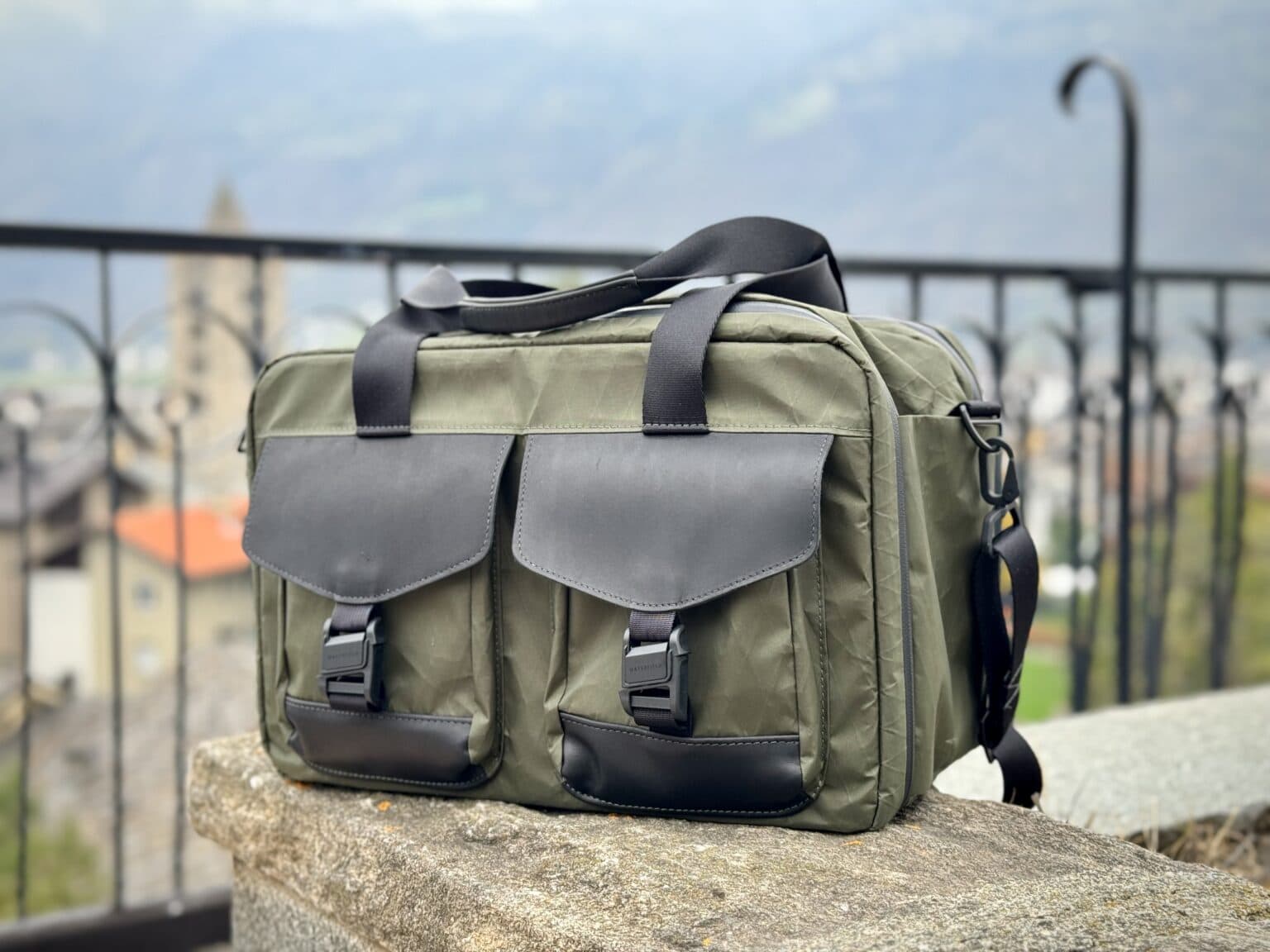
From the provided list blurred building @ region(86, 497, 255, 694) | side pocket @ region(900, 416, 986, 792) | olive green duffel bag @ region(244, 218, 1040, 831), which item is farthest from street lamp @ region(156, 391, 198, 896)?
blurred building @ region(86, 497, 255, 694)

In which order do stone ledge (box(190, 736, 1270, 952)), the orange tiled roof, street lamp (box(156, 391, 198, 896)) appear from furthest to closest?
the orange tiled roof → street lamp (box(156, 391, 198, 896)) → stone ledge (box(190, 736, 1270, 952))

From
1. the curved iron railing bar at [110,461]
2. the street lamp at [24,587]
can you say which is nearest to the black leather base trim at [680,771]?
the curved iron railing bar at [110,461]

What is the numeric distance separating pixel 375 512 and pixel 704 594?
439 mm

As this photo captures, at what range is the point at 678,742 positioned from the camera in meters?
1.12

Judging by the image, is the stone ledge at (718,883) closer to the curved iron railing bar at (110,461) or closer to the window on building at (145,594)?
the curved iron railing bar at (110,461)

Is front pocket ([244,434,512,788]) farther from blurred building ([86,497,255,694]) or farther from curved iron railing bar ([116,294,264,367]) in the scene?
blurred building ([86,497,255,694])

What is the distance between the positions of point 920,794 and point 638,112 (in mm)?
104262

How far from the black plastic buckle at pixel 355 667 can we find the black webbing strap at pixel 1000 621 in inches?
28.2

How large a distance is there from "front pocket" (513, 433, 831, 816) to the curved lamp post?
5.69 feet

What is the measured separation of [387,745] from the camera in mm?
1302

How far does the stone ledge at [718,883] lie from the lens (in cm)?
91

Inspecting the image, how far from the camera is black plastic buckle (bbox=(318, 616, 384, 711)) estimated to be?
50.3 inches

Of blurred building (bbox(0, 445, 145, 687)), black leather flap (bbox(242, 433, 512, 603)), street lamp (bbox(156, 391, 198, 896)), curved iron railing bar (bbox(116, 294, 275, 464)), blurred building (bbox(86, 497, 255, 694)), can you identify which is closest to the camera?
black leather flap (bbox(242, 433, 512, 603))

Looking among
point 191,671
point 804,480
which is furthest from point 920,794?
point 191,671
